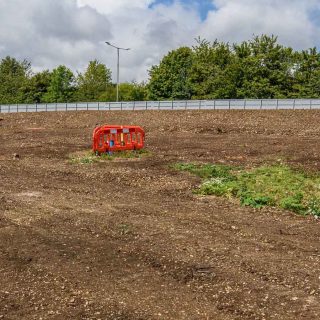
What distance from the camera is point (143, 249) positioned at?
326 inches

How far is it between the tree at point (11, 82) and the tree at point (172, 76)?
80.7 ft

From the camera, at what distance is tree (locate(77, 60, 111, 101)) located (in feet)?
264

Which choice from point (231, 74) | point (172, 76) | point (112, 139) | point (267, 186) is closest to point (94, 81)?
point (172, 76)

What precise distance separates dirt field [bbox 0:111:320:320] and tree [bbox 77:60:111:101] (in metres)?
64.0

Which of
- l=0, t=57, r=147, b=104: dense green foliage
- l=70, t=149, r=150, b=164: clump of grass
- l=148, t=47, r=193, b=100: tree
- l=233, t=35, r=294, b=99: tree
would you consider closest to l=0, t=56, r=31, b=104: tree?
l=0, t=57, r=147, b=104: dense green foliage

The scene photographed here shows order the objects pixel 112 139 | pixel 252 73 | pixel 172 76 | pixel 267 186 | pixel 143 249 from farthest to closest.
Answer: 1. pixel 172 76
2. pixel 252 73
3. pixel 112 139
4. pixel 267 186
5. pixel 143 249

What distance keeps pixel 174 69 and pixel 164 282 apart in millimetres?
62961

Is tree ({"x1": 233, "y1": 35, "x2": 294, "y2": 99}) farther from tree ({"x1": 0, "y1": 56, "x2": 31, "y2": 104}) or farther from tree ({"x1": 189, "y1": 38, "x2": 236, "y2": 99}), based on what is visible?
tree ({"x1": 0, "y1": 56, "x2": 31, "y2": 104})

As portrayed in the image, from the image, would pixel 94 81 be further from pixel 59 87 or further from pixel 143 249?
pixel 143 249

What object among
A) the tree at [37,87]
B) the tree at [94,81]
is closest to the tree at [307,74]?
the tree at [94,81]

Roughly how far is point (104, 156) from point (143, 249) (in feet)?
35.7

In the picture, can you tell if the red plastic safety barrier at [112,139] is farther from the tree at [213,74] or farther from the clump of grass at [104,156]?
the tree at [213,74]

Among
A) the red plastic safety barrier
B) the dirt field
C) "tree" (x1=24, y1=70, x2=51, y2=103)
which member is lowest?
the dirt field

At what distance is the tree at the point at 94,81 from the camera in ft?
264
